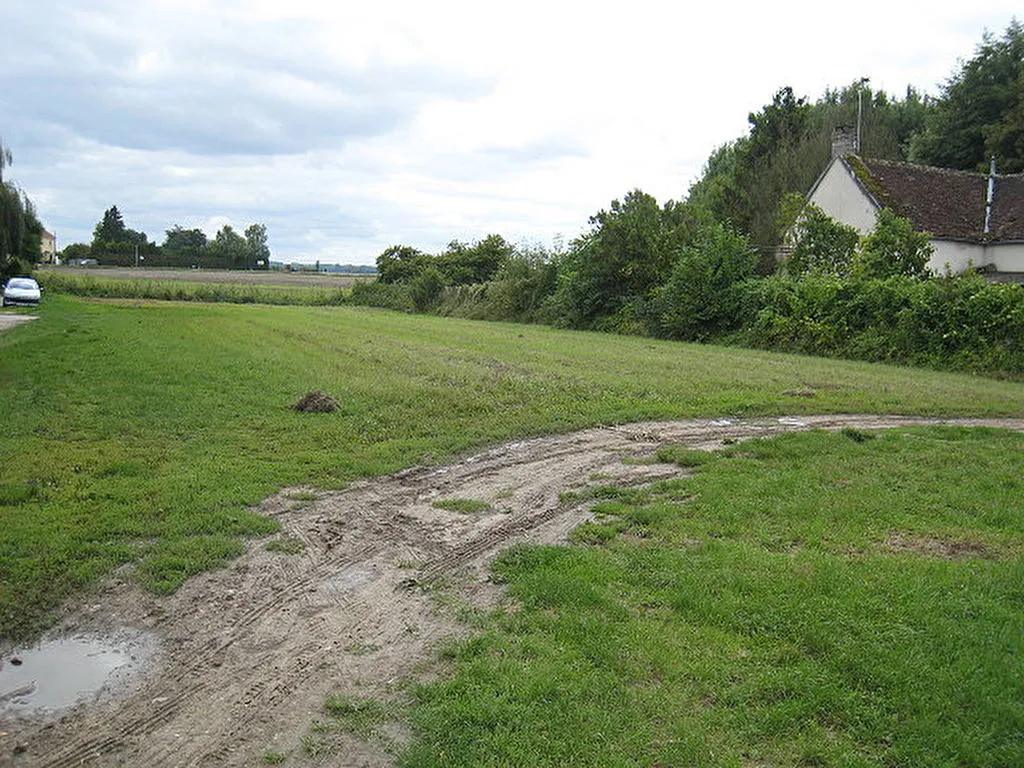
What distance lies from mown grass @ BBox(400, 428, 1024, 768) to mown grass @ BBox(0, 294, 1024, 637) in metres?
2.49

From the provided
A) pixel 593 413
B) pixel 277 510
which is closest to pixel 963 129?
pixel 593 413

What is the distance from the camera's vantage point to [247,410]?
11.4 meters

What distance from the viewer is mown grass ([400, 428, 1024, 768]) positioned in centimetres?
340

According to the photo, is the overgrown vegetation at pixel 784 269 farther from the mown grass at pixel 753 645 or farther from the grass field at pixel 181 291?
the mown grass at pixel 753 645

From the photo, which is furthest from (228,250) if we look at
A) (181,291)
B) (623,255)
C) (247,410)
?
(247,410)

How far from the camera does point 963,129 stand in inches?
1577

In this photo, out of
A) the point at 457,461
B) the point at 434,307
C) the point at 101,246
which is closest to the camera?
the point at 457,461

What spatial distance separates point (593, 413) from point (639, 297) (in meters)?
20.1

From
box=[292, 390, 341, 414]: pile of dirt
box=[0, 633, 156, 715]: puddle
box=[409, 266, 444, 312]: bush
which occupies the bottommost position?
box=[0, 633, 156, 715]: puddle

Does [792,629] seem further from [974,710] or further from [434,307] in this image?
[434,307]

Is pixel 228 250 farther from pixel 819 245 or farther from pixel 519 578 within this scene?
pixel 519 578

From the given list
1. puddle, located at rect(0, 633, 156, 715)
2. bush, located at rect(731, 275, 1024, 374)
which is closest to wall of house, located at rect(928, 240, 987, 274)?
bush, located at rect(731, 275, 1024, 374)

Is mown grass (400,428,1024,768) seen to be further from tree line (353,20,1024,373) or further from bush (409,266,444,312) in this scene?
bush (409,266,444,312)

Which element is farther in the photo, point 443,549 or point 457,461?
point 457,461
